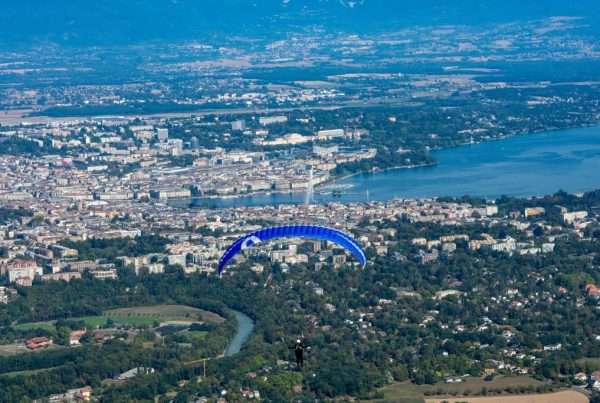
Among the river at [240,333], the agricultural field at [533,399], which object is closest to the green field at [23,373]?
the river at [240,333]

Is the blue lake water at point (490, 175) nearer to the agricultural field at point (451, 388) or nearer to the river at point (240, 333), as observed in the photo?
the river at point (240, 333)

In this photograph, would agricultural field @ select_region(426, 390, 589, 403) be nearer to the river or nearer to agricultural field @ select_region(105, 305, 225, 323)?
the river

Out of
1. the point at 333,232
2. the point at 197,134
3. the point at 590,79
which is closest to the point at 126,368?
the point at 333,232

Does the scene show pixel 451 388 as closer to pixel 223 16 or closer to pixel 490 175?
pixel 490 175

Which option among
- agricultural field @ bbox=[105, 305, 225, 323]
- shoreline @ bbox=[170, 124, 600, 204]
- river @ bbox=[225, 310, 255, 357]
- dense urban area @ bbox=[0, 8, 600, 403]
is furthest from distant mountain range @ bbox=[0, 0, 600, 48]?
river @ bbox=[225, 310, 255, 357]

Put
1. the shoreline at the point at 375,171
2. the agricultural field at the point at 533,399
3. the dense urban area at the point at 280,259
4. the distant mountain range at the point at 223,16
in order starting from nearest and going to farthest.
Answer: the agricultural field at the point at 533,399
the dense urban area at the point at 280,259
the shoreline at the point at 375,171
the distant mountain range at the point at 223,16

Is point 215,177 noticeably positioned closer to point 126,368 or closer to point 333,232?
point 126,368
